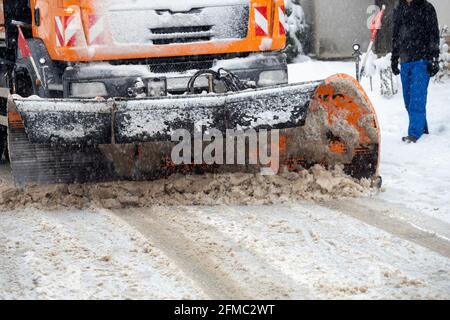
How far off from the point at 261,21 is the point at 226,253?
274cm

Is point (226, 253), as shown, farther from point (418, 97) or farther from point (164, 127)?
point (418, 97)

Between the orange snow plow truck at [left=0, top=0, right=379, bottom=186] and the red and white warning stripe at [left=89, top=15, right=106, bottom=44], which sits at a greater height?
the red and white warning stripe at [left=89, top=15, right=106, bottom=44]

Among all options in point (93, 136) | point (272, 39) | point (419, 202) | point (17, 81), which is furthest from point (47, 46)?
point (419, 202)

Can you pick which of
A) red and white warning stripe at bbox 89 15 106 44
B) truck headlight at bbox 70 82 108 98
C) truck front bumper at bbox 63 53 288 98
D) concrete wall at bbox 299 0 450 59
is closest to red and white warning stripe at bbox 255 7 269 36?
truck front bumper at bbox 63 53 288 98

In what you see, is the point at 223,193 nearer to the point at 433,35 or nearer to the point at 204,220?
the point at 204,220

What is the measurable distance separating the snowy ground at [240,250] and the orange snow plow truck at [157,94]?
19.2 inches

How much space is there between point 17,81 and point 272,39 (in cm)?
226

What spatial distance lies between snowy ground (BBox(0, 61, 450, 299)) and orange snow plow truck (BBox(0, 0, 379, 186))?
0.49 meters

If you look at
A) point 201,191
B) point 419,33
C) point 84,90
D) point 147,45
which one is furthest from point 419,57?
point 84,90

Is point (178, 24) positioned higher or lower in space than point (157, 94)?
higher

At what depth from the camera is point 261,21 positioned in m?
6.46

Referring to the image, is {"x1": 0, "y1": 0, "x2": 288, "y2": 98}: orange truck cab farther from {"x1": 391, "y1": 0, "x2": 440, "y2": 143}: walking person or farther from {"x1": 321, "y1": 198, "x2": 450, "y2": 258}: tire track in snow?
{"x1": 391, "y1": 0, "x2": 440, "y2": 143}: walking person

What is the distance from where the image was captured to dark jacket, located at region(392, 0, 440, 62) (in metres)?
8.24

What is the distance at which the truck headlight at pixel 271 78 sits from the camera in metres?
6.43
